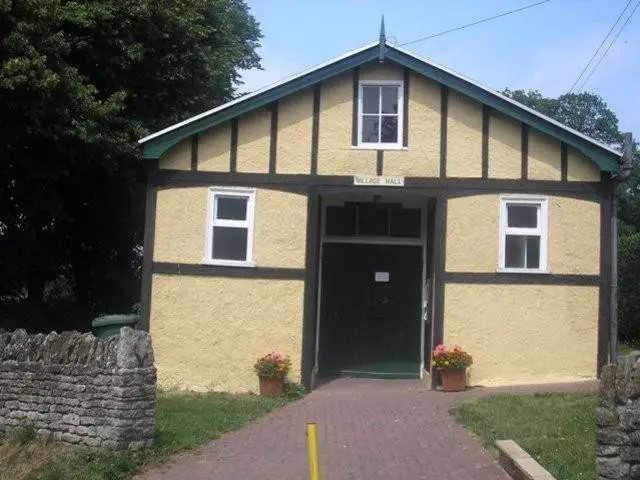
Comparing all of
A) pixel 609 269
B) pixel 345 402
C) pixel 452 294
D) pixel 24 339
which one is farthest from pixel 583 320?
pixel 24 339

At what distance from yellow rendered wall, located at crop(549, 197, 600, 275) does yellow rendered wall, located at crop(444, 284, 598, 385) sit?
1.19 feet

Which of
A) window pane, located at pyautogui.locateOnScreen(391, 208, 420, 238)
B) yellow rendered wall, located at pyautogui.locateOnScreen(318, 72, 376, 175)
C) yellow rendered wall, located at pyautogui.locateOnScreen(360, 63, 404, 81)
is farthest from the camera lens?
window pane, located at pyautogui.locateOnScreen(391, 208, 420, 238)

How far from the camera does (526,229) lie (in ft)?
43.8

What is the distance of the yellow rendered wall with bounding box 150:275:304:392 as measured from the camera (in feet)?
43.4

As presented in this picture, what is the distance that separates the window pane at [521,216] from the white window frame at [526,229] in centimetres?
9

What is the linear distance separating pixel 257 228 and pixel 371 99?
2931 mm

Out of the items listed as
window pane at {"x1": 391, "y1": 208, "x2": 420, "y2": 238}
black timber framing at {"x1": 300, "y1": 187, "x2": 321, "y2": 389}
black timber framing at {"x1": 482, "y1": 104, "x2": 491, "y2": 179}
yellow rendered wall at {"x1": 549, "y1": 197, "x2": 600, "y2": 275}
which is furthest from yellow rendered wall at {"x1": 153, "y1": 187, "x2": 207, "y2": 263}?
yellow rendered wall at {"x1": 549, "y1": 197, "x2": 600, "y2": 275}

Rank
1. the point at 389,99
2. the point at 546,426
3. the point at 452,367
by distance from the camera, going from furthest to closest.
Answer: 1. the point at 389,99
2. the point at 452,367
3. the point at 546,426

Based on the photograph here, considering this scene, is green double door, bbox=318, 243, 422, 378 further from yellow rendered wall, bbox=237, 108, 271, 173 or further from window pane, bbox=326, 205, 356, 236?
yellow rendered wall, bbox=237, 108, 271, 173

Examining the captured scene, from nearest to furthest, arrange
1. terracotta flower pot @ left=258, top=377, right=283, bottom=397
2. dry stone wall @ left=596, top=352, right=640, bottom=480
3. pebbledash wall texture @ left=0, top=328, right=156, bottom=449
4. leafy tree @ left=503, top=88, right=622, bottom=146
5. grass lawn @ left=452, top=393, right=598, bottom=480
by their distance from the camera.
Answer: dry stone wall @ left=596, top=352, right=640, bottom=480, grass lawn @ left=452, top=393, right=598, bottom=480, pebbledash wall texture @ left=0, top=328, right=156, bottom=449, terracotta flower pot @ left=258, top=377, right=283, bottom=397, leafy tree @ left=503, top=88, right=622, bottom=146

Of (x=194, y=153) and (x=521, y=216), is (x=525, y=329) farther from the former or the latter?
(x=194, y=153)

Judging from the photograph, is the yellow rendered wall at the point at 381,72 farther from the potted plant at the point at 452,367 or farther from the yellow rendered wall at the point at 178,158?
the potted plant at the point at 452,367

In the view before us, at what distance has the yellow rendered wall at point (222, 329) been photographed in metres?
13.2

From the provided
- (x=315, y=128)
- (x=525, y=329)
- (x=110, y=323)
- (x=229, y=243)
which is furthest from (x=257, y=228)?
(x=525, y=329)
